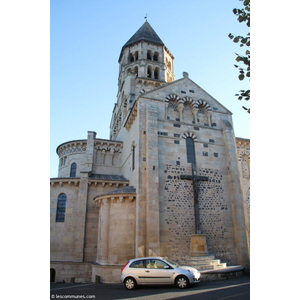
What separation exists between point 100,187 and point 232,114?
12226mm

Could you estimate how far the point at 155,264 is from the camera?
978 cm

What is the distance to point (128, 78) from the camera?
26.8m

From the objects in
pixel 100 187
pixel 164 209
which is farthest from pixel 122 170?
pixel 164 209

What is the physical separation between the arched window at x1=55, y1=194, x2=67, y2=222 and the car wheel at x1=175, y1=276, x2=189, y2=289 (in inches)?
494

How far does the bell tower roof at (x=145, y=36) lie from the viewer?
29633mm

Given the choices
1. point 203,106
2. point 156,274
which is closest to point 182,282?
point 156,274

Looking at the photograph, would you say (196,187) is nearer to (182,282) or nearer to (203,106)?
(203,106)

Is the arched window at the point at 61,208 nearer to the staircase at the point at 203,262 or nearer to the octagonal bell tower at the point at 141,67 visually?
the octagonal bell tower at the point at 141,67

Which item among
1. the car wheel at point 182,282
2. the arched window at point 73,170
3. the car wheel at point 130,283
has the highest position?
the arched window at point 73,170

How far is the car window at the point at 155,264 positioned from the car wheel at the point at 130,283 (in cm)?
78

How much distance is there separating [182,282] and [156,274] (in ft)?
3.37

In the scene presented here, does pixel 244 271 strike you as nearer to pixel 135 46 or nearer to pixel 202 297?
pixel 202 297

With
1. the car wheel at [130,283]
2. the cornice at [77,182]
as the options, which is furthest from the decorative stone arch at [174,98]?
the car wheel at [130,283]

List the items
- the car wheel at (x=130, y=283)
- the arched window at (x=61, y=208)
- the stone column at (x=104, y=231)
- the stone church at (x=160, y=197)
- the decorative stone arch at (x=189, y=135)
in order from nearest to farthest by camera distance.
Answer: the car wheel at (x=130, y=283) < the stone church at (x=160, y=197) < the stone column at (x=104, y=231) < the decorative stone arch at (x=189, y=135) < the arched window at (x=61, y=208)
